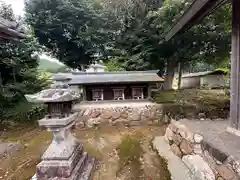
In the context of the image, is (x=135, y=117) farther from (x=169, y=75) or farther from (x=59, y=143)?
(x=169, y=75)

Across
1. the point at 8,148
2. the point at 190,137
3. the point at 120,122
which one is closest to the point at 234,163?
the point at 190,137

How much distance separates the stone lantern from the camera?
340 centimetres

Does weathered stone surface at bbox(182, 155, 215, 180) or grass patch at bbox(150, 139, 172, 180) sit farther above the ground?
weathered stone surface at bbox(182, 155, 215, 180)

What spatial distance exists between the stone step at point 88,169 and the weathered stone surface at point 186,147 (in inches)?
87.2

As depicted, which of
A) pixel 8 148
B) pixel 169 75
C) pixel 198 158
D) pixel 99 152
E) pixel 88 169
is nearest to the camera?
pixel 198 158

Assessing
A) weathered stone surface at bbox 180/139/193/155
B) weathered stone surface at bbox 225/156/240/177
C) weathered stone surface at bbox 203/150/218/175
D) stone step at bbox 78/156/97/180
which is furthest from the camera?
weathered stone surface at bbox 180/139/193/155

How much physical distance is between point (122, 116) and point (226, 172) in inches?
218

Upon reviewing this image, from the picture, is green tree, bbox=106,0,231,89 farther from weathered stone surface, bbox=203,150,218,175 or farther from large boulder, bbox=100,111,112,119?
weathered stone surface, bbox=203,150,218,175

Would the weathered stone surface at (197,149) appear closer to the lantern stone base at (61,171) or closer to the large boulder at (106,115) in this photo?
the lantern stone base at (61,171)

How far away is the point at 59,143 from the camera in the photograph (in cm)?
368

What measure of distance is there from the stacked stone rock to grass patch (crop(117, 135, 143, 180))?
1039 mm

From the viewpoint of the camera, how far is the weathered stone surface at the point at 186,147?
395cm

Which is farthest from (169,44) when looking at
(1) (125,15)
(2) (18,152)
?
(2) (18,152)

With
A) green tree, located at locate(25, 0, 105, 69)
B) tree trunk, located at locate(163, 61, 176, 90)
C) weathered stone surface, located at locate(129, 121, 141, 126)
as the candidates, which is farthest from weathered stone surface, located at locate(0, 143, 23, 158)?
tree trunk, located at locate(163, 61, 176, 90)
